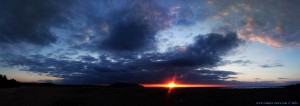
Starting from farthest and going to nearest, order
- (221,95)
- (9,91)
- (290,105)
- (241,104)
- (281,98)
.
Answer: (9,91)
(221,95)
(281,98)
(241,104)
(290,105)

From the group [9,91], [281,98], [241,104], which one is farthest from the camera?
[9,91]

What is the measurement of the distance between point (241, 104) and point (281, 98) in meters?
4.90

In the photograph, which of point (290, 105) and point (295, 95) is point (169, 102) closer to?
point (290, 105)

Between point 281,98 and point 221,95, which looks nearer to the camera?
point 281,98

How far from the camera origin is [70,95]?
25641 millimetres

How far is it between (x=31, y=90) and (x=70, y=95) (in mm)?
6000

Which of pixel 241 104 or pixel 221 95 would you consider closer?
pixel 241 104

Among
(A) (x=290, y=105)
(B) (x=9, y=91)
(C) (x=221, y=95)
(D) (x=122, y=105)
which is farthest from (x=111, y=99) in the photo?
(A) (x=290, y=105)

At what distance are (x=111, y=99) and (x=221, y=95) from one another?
35.0 ft

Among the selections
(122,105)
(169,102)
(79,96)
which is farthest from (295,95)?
(79,96)

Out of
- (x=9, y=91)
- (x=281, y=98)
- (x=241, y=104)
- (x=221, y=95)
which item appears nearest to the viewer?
(x=241, y=104)

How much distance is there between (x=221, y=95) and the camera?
24.9 metres

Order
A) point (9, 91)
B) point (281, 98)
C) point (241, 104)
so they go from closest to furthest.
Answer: point (241, 104)
point (281, 98)
point (9, 91)

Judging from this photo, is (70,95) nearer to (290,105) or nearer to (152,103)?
(152,103)
